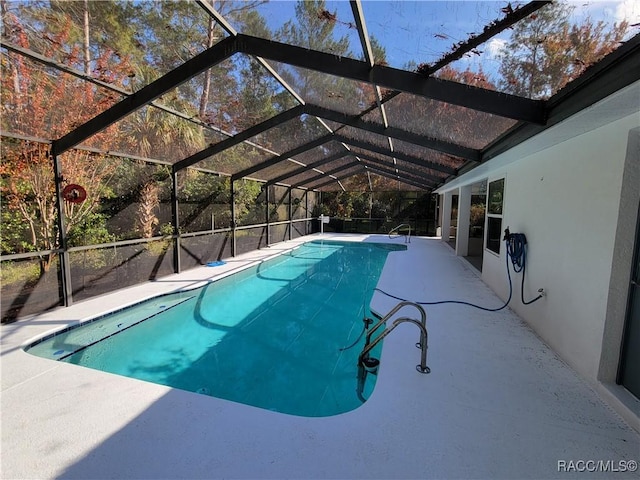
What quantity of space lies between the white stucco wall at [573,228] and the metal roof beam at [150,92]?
3580 mm

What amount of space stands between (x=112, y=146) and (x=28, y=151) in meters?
1.10

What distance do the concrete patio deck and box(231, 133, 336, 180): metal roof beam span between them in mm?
5367

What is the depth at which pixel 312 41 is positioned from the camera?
3174 mm

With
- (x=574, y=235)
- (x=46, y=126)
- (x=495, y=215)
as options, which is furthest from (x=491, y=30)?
(x=46, y=126)

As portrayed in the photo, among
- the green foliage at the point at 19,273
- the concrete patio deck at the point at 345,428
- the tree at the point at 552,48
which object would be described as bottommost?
the concrete patio deck at the point at 345,428

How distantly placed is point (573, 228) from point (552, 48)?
1701 millimetres

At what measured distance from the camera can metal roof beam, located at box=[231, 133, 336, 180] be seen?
281 inches

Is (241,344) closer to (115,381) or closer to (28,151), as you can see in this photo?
(115,381)

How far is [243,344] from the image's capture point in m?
4.03

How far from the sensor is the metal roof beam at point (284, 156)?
7.15m

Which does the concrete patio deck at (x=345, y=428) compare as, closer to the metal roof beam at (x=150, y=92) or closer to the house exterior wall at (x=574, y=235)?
the house exterior wall at (x=574, y=235)

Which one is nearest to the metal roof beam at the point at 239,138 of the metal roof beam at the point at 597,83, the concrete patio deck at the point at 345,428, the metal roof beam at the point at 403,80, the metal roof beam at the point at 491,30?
the metal roof beam at the point at 403,80

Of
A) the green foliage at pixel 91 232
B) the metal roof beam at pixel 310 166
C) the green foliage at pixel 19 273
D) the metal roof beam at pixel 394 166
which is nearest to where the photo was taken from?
the green foliage at pixel 19 273

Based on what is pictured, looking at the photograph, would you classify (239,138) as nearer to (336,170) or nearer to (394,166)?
(394,166)
